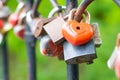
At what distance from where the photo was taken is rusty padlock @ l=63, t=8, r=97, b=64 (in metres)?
0.60

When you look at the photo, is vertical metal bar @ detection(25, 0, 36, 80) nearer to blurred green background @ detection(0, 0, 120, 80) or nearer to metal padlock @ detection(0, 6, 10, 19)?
metal padlock @ detection(0, 6, 10, 19)

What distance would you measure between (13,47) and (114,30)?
593 millimetres

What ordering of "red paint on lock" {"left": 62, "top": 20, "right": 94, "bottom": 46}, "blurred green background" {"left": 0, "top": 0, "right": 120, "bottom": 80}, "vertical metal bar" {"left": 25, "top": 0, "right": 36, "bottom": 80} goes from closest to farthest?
"red paint on lock" {"left": 62, "top": 20, "right": 94, "bottom": 46}
"vertical metal bar" {"left": 25, "top": 0, "right": 36, "bottom": 80}
"blurred green background" {"left": 0, "top": 0, "right": 120, "bottom": 80}

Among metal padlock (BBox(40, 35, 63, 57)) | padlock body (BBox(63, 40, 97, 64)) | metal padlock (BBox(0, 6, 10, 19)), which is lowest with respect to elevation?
padlock body (BBox(63, 40, 97, 64))

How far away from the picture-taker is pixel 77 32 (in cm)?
59

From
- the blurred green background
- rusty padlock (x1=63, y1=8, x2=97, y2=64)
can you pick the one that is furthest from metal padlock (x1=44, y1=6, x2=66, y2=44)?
the blurred green background

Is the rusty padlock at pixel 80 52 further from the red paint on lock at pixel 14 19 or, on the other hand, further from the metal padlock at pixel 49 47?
the red paint on lock at pixel 14 19

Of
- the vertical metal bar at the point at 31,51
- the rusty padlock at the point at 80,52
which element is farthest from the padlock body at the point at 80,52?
the vertical metal bar at the point at 31,51

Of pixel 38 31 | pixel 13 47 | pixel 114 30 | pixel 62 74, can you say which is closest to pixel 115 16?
pixel 114 30

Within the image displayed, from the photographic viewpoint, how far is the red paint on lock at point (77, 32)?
0.59 metres

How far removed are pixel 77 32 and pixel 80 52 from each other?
0.03m

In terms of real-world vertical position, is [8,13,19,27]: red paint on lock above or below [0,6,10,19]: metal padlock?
below

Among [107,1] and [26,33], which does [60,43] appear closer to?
[26,33]

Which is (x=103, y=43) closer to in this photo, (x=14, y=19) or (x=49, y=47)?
(x=14, y=19)
